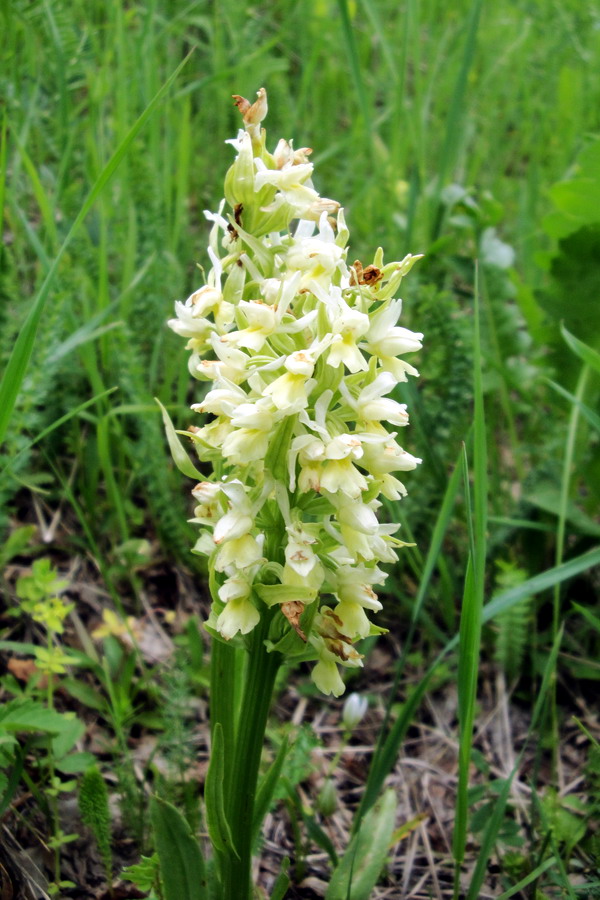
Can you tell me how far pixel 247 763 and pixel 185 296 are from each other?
1593mm

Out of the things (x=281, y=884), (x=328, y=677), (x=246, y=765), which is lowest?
(x=281, y=884)

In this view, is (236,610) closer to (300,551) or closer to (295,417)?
(300,551)

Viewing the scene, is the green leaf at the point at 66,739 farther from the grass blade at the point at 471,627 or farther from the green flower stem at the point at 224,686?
the grass blade at the point at 471,627

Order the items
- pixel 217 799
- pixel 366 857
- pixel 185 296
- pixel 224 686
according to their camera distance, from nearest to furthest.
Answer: pixel 217 799 → pixel 224 686 → pixel 366 857 → pixel 185 296

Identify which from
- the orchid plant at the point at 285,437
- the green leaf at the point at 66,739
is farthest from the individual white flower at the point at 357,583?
the green leaf at the point at 66,739

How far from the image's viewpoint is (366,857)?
143 cm

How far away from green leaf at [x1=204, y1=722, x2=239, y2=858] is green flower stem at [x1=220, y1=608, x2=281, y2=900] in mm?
44

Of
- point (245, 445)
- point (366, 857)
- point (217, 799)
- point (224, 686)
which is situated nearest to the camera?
point (245, 445)

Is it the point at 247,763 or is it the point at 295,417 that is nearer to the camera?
the point at 295,417

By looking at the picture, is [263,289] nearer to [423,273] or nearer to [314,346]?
[314,346]

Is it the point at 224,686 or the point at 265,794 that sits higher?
the point at 224,686

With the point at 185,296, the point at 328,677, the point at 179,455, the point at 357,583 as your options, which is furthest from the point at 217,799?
the point at 185,296

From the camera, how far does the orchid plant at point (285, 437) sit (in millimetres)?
1025

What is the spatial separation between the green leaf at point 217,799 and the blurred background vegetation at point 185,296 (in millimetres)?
861
